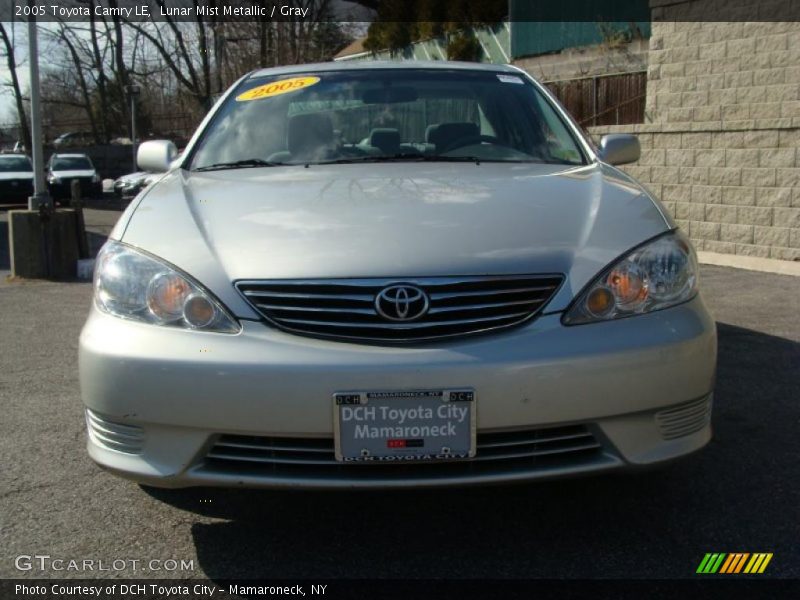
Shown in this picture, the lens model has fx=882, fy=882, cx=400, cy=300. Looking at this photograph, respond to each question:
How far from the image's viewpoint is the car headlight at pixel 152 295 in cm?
251

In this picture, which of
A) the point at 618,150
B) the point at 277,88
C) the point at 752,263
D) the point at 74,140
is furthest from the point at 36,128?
the point at 74,140

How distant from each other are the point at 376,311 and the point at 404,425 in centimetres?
32

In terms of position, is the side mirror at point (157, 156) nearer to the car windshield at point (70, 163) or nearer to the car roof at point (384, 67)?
the car roof at point (384, 67)

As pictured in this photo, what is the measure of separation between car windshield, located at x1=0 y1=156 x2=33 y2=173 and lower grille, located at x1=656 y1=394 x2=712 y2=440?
79.6ft

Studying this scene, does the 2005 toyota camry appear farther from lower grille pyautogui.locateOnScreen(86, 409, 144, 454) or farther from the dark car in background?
the dark car in background

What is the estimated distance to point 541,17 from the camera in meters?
15.2

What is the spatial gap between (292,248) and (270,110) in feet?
A: 5.19

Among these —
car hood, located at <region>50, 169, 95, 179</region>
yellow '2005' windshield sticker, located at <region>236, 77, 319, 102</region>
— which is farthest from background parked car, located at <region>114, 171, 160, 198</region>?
yellow '2005' windshield sticker, located at <region>236, 77, 319, 102</region>

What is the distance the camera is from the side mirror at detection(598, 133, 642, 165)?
3.86m

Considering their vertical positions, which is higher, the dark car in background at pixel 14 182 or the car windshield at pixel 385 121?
the car windshield at pixel 385 121

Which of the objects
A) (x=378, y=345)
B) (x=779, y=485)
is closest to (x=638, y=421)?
(x=378, y=345)

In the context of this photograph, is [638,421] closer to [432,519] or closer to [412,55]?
[432,519]

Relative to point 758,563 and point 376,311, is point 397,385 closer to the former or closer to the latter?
point 376,311

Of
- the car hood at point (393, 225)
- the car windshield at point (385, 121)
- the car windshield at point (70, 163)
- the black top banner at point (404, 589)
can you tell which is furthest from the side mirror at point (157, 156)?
the car windshield at point (70, 163)
